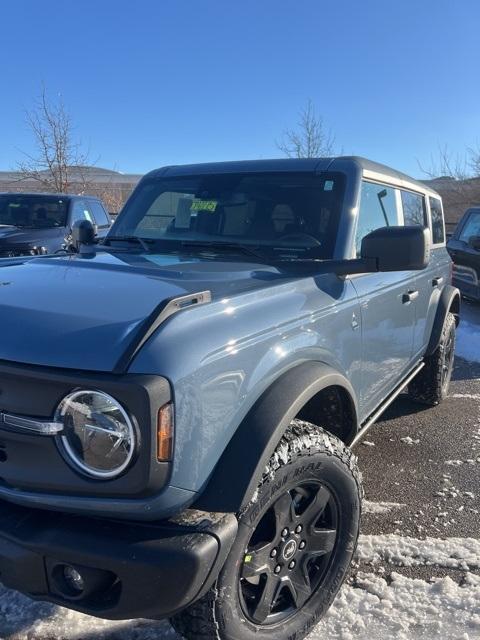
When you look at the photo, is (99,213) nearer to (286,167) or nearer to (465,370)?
(465,370)

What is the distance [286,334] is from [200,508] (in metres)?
0.73

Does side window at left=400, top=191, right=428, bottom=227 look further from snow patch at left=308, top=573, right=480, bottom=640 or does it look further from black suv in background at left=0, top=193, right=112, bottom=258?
black suv in background at left=0, top=193, right=112, bottom=258

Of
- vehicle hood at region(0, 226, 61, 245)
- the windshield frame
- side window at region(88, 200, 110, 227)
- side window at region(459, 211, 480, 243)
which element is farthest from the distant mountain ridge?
side window at region(459, 211, 480, 243)

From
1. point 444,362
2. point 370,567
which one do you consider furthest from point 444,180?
point 370,567

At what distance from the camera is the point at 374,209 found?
136 inches

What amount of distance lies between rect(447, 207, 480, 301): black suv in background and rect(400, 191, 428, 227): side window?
4.05 metres

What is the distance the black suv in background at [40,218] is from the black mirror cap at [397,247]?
259 inches

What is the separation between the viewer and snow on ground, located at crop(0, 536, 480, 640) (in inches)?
89.0

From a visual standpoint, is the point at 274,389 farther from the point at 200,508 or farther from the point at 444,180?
the point at 444,180

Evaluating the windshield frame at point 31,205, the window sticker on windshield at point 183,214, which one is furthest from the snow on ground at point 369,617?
the windshield frame at point 31,205

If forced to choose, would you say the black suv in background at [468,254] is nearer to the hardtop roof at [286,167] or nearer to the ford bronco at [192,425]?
the hardtop roof at [286,167]

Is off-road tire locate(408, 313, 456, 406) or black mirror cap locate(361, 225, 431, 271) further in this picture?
off-road tire locate(408, 313, 456, 406)

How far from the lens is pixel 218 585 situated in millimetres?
1820

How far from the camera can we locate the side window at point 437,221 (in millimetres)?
5012
